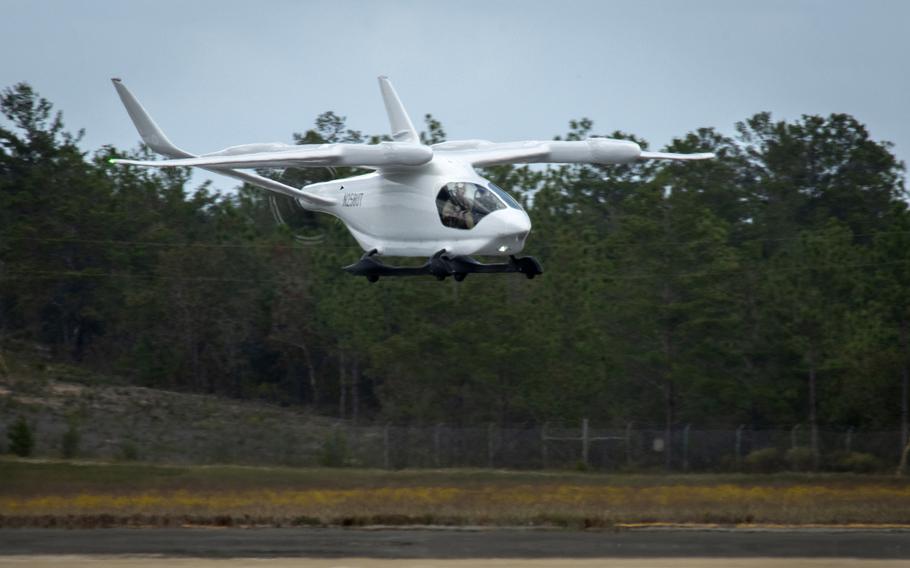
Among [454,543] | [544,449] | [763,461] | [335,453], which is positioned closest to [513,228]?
[454,543]

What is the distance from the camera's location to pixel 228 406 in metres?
64.8

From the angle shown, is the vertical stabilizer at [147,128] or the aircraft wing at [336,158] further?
the vertical stabilizer at [147,128]

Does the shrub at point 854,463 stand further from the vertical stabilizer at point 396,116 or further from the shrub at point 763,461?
the vertical stabilizer at point 396,116

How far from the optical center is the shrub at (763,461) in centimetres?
5184

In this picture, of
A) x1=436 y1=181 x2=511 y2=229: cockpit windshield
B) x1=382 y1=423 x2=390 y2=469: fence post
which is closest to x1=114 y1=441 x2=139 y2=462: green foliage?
x1=382 y1=423 x2=390 y2=469: fence post

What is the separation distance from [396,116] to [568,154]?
4040mm

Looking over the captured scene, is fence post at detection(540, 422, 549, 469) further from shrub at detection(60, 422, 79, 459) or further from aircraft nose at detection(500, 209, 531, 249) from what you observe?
aircraft nose at detection(500, 209, 531, 249)

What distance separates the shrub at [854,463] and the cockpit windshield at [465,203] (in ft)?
90.1

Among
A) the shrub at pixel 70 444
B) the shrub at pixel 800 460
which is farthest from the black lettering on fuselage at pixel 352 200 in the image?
the shrub at pixel 800 460

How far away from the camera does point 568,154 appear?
104ft

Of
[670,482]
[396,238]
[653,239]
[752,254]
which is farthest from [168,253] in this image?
[396,238]

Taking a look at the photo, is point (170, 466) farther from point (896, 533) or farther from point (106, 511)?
point (896, 533)

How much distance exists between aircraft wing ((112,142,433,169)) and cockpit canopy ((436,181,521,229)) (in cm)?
83

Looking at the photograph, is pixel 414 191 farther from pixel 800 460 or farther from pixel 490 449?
pixel 800 460
